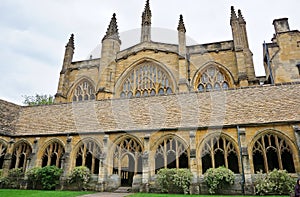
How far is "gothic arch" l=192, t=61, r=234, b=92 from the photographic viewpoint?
2120 cm

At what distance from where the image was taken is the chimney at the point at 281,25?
69.8 ft

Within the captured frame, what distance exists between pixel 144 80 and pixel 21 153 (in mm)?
12738

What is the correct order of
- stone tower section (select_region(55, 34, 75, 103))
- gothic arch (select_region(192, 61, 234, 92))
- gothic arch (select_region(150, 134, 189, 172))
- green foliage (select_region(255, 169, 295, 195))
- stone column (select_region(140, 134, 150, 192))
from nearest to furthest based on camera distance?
1. green foliage (select_region(255, 169, 295, 195))
2. stone column (select_region(140, 134, 150, 192))
3. gothic arch (select_region(150, 134, 189, 172))
4. gothic arch (select_region(192, 61, 234, 92))
5. stone tower section (select_region(55, 34, 75, 103))

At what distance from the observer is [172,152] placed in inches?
530

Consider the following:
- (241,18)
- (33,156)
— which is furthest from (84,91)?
(241,18)

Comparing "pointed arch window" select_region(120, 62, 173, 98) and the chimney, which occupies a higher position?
the chimney

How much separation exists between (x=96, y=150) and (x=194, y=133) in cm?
636

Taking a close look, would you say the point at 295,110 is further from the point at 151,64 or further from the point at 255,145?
the point at 151,64

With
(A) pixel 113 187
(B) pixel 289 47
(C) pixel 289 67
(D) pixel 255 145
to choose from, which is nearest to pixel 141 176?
(A) pixel 113 187

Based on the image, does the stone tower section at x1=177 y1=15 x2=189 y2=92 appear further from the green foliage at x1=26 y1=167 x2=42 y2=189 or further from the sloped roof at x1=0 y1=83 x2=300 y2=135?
the green foliage at x1=26 y1=167 x2=42 y2=189

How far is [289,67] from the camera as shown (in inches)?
771

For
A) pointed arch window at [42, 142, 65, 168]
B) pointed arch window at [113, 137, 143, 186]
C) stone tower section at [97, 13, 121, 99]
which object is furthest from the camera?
stone tower section at [97, 13, 121, 99]

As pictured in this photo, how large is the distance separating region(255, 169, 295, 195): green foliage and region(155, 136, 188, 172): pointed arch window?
166 inches

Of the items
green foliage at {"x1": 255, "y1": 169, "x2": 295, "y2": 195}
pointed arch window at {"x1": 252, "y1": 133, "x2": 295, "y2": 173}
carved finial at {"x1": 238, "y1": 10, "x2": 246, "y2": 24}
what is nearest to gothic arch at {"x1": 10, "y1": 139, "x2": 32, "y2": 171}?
green foliage at {"x1": 255, "y1": 169, "x2": 295, "y2": 195}
